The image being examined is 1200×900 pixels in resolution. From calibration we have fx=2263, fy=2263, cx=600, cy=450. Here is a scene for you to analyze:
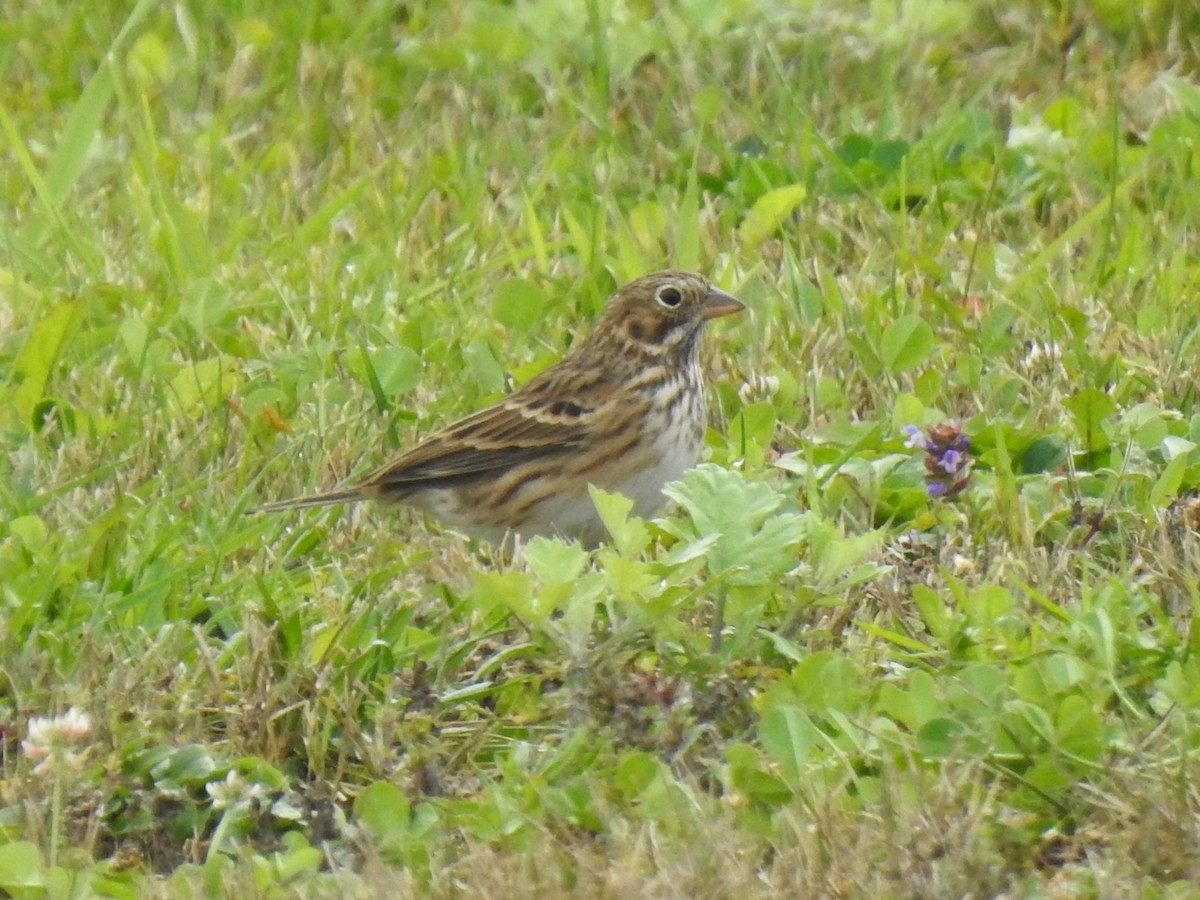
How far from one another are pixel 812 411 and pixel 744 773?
2.14 metres

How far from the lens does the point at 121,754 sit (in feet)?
14.0

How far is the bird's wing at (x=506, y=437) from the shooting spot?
559 centimetres

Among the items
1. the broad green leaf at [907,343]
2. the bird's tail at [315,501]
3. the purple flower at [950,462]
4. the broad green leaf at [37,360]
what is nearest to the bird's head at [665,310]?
the broad green leaf at [907,343]

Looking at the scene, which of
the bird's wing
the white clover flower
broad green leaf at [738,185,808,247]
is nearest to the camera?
the white clover flower

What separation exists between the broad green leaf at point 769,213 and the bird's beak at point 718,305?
3.45ft

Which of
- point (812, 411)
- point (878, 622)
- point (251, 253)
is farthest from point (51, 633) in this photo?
point (251, 253)

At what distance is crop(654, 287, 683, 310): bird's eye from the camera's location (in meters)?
6.14

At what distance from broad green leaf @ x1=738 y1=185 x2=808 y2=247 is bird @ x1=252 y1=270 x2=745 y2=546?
128 cm

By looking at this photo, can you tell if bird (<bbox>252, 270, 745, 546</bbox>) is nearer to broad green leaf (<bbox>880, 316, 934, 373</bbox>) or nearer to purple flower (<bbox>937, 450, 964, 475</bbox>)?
broad green leaf (<bbox>880, 316, 934, 373</bbox>)

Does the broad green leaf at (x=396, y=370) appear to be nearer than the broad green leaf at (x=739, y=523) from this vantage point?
No

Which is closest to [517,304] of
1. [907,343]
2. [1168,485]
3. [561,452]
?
[561,452]

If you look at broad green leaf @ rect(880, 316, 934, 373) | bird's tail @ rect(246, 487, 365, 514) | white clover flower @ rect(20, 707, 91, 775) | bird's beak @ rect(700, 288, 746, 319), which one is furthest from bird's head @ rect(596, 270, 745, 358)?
white clover flower @ rect(20, 707, 91, 775)

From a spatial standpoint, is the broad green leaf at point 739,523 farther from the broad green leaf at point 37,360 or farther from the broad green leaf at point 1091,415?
the broad green leaf at point 37,360

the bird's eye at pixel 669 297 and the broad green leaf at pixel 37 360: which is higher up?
the bird's eye at pixel 669 297
